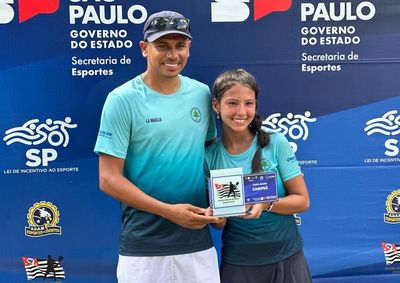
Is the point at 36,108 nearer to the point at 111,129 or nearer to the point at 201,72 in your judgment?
the point at 201,72

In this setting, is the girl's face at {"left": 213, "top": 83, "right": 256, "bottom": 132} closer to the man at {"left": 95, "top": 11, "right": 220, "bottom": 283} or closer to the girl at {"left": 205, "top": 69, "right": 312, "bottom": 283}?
the girl at {"left": 205, "top": 69, "right": 312, "bottom": 283}

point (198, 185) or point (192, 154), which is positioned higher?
point (192, 154)

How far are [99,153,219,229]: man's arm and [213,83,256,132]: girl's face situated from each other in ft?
1.13

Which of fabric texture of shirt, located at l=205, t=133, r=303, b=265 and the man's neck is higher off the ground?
the man's neck

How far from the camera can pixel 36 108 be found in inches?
106

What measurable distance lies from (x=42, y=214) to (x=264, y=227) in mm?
1443

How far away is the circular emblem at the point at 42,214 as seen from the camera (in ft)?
9.04

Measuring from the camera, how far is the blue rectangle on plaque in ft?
5.66

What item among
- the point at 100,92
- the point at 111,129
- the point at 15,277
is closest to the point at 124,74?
the point at 100,92

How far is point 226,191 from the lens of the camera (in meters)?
1.71

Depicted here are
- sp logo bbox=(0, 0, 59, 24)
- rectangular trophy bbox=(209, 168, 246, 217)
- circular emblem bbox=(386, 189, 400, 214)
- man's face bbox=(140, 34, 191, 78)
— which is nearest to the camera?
rectangular trophy bbox=(209, 168, 246, 217)

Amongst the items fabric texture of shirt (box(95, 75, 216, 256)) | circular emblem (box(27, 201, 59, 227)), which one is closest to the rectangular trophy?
fabric texture of shirt (box(95, 75, 216, 256))

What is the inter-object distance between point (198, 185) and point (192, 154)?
123mm

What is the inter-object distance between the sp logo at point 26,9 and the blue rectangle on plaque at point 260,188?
1.57 m
